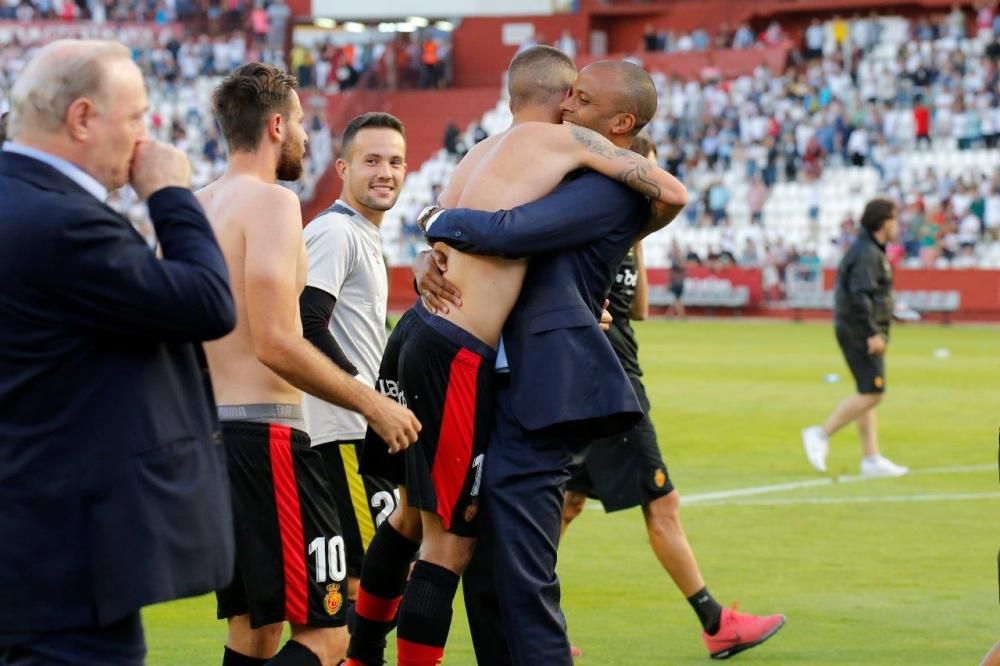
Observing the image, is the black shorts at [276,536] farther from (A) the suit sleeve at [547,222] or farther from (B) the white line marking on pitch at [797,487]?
(B) the white line marking on pitch at [797,487]

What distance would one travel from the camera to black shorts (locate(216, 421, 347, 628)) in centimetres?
564

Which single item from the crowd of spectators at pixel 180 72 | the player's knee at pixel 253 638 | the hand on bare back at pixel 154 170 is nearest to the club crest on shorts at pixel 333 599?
the player's knee at pixel 253 638

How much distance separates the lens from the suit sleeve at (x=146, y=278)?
391 cm

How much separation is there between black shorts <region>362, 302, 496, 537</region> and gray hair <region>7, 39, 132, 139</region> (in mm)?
2100

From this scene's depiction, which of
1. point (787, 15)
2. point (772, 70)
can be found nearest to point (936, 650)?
point (772, 70)

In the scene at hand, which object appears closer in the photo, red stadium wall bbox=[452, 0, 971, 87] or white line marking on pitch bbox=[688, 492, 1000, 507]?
white line marking on pitch bbox=[688, 492, 1000, 507]

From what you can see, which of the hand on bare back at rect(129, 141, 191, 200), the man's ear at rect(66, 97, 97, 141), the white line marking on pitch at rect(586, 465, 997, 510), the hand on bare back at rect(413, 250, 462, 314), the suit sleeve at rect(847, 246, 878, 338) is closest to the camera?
the man's ear at rect(66, 97, 97, 141)

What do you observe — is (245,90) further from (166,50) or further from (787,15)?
(166,50)

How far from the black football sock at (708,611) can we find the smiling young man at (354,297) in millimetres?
1682

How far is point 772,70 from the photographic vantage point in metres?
50.0

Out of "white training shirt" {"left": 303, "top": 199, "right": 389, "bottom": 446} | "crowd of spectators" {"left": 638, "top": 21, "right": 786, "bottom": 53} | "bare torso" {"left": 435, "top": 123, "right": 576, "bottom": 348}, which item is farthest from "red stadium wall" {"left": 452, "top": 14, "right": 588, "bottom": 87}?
"bare torso" {"left": 435, "top": 123, "right": 576, "bottom": 348}

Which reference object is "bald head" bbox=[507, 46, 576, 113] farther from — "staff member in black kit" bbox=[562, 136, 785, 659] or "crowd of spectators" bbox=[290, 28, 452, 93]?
"crowd of spectators" bbox=[290, 28, 452, 93]

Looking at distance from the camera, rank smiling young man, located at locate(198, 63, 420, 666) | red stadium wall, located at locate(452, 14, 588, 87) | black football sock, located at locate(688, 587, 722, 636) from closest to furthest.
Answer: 1. smiling young man, located at locate(198, 63, 420, 666)
2. black football sock, located at locate(688, 587, 722, 636)
3. red stadium wall, located at locate(452, 14, 588, 87)

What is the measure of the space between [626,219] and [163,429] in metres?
2.23
